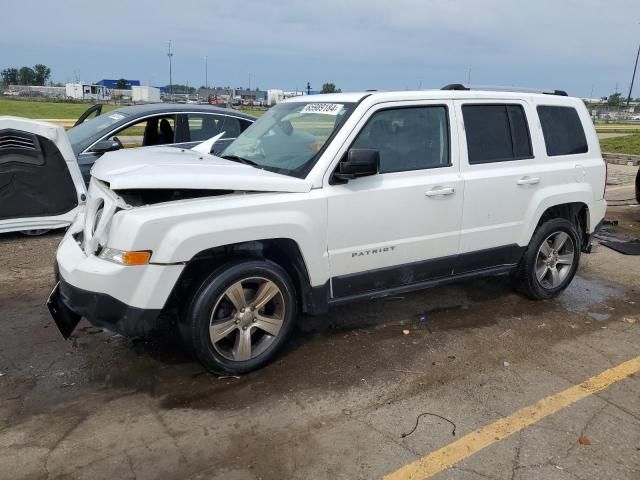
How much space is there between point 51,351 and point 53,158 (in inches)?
134

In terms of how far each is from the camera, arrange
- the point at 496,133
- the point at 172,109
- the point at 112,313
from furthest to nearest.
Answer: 1. the point at 172,109
2. the point at 496,133
3. the point at 112,313

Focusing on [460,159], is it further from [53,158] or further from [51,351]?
[53,158]

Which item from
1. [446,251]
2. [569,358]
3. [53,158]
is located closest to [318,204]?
[446,251]

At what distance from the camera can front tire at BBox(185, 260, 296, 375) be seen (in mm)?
3557

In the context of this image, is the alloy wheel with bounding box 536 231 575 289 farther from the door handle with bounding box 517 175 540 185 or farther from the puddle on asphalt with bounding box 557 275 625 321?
the door handle with bounding box 517 175 540 185

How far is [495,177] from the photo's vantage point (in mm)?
4621

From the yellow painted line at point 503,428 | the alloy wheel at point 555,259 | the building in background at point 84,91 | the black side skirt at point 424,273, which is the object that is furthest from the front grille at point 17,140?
the building in background at point 84,91

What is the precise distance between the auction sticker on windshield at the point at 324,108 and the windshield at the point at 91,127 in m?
4.23

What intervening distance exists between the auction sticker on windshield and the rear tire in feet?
7.18

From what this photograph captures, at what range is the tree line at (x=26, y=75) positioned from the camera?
11138cm

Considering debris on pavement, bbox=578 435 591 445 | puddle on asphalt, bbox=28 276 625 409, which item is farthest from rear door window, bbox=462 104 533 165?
debris on pavement, bbox=578 435 591 445

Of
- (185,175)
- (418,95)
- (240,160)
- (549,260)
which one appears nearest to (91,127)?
(240,160)

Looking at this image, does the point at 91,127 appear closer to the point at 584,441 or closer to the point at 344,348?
the point at 344,348

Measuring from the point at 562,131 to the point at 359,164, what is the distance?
8.03ft
